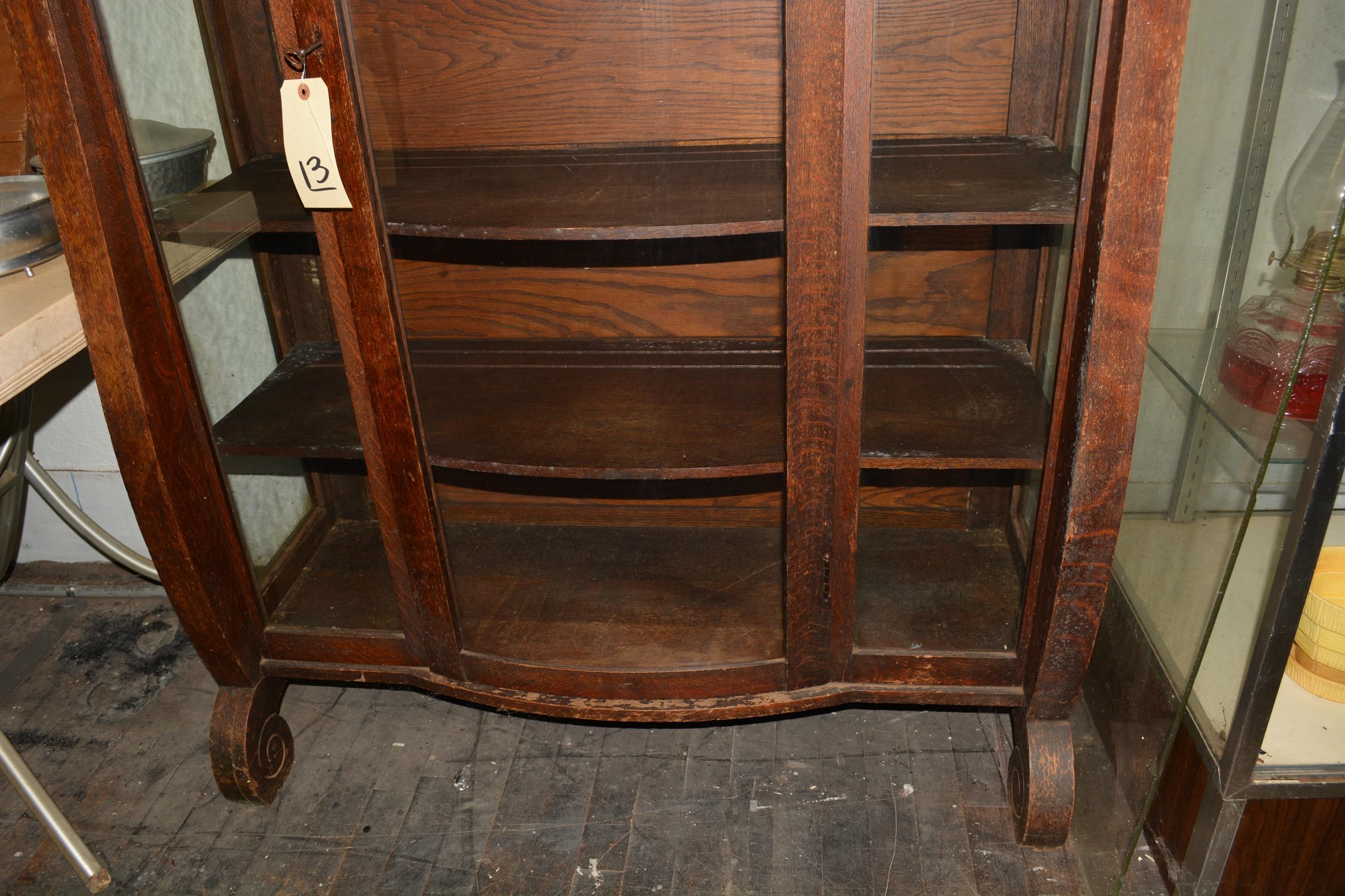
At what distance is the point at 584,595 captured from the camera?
1.76 meters

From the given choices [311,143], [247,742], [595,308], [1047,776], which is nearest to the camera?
[311,143]

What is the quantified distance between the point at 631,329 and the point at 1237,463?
0.99 metres

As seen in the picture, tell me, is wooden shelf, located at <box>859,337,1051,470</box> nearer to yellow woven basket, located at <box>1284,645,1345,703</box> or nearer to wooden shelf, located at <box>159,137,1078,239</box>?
wooden shelf, located at <box>159,137,1078,239</box>

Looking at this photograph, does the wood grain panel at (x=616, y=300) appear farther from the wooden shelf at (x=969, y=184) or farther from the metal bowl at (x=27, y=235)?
the metal bowl at (x=27, y=235)

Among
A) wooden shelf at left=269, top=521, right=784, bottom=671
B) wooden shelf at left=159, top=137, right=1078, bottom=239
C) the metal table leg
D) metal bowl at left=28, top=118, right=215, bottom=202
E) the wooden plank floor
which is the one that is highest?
metal bowl at left=28, top=118, right=215, bottom=202

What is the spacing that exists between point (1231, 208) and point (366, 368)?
3.94 ft

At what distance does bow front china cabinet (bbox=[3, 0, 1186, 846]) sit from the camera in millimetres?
1247

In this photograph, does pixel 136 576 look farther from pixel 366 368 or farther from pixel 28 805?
pixel 366 368

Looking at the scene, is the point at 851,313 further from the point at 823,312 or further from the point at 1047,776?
the point at 1047,776

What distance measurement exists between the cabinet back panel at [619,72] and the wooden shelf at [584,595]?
2.15 feet

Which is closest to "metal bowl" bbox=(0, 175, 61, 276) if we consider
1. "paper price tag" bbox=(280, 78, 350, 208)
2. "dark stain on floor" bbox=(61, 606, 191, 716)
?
"paper price tag" bbox=(280, 78, 350, 208)

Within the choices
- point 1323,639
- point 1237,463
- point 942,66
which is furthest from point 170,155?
point 1323,639

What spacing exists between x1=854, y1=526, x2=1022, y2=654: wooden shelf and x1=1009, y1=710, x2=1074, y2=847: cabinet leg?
0.45ft

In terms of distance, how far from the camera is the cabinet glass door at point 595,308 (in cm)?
137
